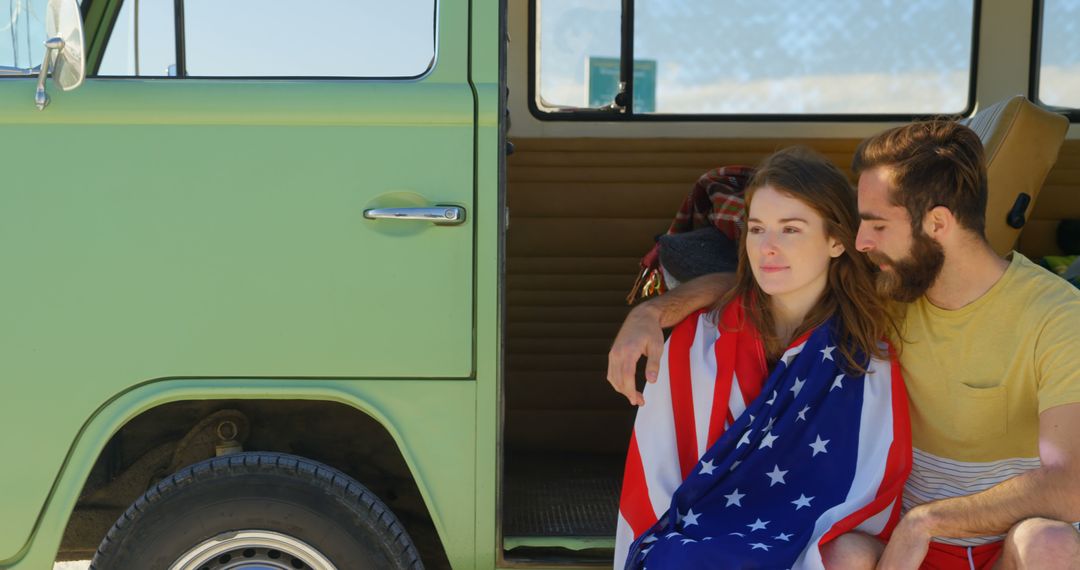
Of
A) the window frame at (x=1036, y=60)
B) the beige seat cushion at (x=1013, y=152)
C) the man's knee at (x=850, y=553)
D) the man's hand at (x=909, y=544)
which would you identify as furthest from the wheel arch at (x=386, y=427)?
the window frame at (x=1036, y=60)

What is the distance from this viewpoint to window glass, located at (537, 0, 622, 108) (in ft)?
11.7

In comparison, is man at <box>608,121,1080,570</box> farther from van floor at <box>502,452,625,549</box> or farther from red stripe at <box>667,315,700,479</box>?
van floor at <box>502,452,625,549</box>

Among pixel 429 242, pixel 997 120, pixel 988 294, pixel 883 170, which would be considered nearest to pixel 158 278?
pixel 429 242

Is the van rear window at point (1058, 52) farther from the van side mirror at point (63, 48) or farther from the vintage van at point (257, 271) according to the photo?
the van side mirror at point (63, 48)

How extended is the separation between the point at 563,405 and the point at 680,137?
1071mm

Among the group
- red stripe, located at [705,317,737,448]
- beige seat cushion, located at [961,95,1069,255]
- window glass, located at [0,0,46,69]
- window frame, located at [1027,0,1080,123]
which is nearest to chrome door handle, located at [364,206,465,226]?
red stripe, located at [705,317,737,448]

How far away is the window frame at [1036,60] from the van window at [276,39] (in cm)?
241

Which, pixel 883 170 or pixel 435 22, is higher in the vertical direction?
pixel 435 22

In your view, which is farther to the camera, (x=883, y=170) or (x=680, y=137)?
(x=680, y=137)

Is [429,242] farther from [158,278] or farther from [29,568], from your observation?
→ [29,568]

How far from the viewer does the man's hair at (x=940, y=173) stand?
84.9 inches

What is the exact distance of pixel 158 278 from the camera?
2301 millimetres

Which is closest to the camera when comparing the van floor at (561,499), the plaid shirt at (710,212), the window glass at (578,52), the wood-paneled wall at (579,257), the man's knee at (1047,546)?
the man's knee at (1047,546)

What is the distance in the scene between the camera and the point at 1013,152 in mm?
2998
